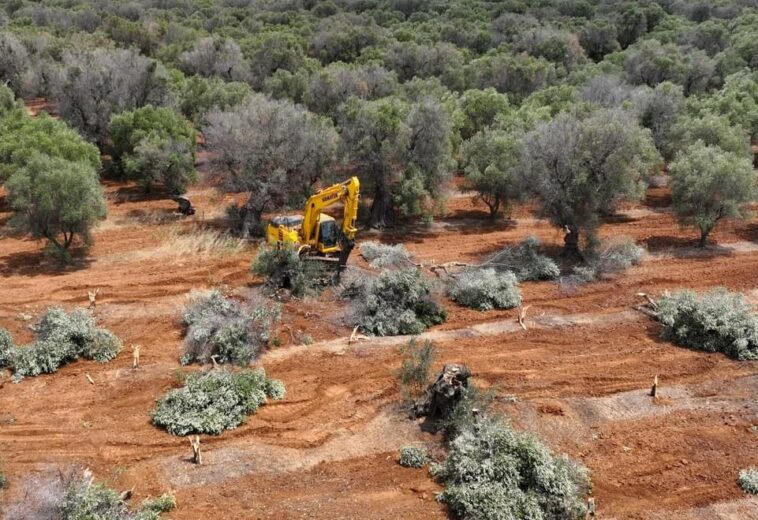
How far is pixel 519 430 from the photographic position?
46.8 feet

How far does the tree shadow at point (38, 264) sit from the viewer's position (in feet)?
77.3

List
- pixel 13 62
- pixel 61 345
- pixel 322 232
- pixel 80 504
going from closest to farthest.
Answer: pixel 80 504
pixel 61 345
pixel 322 232
pixel 13 62

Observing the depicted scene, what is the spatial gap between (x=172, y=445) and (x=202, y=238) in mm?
14420

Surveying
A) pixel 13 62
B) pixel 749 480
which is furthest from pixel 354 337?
pixel 13 62

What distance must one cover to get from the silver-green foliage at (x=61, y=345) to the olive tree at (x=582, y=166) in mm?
16001

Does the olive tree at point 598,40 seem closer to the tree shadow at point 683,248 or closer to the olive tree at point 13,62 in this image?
the tree shadow at point 683,248

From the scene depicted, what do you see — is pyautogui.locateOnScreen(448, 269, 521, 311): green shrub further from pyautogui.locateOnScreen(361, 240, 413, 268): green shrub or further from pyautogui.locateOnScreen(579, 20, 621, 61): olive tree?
pyautogui.locateOnScreen(579, 20, 621, 61): olive tree

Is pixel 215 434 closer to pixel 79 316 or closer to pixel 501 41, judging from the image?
pixel 79 316

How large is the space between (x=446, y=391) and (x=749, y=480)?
6435 millimetres

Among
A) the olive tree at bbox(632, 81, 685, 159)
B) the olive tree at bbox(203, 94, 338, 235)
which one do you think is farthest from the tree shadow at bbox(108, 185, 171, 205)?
the olive tree at bbox(632, 81, 685, 159)

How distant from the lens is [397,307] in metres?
19.2

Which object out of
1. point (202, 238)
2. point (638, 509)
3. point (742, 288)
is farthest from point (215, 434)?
point (742, 288)

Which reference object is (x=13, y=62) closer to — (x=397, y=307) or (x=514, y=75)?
(x=514, y=75)

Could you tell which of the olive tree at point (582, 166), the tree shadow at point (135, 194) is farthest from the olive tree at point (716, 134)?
the tree shadow at point (135, 194)
